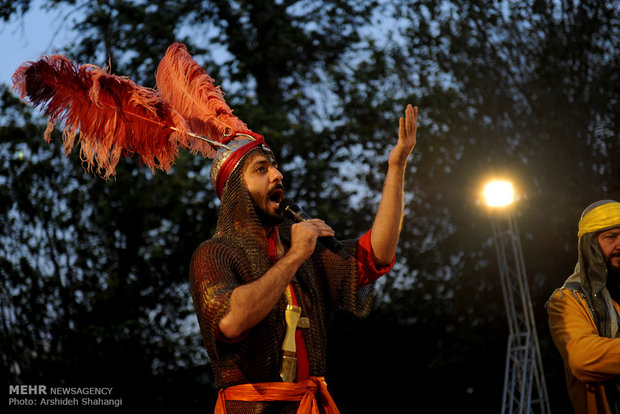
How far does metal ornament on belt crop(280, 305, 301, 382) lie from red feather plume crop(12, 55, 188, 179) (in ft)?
3.38

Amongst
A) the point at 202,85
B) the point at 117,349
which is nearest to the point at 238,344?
the point at 202,85

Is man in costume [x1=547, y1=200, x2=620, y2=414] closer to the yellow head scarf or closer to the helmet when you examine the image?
the yellow head scarf

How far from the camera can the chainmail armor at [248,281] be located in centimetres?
257

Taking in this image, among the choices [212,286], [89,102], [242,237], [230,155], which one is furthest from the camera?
[89,102]

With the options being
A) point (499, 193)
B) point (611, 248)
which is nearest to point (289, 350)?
point (611, 248)

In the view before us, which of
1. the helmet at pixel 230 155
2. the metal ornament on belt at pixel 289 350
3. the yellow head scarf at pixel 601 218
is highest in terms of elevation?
the helmet at pixel 230 155

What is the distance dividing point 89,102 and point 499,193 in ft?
20.5

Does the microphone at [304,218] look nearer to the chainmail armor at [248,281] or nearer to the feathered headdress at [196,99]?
the chainmail armor at [248,281]

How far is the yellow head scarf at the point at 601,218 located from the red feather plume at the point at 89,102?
→ 193cm

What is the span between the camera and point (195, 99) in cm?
336

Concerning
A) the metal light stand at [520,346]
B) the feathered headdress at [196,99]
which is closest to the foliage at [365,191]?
the metal light stand at [520,346]

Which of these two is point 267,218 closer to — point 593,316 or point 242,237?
point 242,237

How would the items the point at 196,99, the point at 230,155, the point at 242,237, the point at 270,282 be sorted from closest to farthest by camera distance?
the point at 270,282
the point at 242,237
the point at 230,155
the point at 196,99

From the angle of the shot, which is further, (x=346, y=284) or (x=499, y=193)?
(x=499, y=193)
